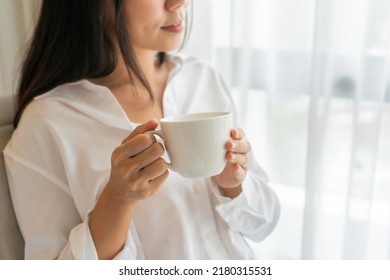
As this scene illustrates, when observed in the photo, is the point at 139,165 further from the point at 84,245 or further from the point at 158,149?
the point at 84,245

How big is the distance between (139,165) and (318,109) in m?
0.54

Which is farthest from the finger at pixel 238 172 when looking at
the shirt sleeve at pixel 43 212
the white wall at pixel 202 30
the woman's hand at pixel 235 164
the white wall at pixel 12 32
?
the white wall at pixel 12 32

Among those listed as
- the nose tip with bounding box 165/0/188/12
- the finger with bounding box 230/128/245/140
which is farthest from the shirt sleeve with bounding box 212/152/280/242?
the nose tip with bounding box 165/0/188/12

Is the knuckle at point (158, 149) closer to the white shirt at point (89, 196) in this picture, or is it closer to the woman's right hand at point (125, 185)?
the woman's right hand at point (125, 185)

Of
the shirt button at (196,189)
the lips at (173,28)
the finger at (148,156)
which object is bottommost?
the shirt button at (196,189)

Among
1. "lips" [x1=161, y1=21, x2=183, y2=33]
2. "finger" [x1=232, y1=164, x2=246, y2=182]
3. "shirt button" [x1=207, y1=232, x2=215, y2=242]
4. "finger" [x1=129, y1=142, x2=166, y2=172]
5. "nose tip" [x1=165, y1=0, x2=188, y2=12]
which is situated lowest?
"shirt button" [x1=207, y1=232, x2=215, y2=242]

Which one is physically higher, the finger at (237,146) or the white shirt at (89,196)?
the finger at (237,146)

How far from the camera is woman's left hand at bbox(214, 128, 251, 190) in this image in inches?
24.1

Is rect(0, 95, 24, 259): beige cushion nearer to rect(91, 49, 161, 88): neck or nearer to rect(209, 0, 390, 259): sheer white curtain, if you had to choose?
rect(91, 49, 161, 88): neck

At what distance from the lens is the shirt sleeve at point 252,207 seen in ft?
2.71

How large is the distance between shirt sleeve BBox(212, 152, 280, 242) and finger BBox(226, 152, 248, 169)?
0.13 m
